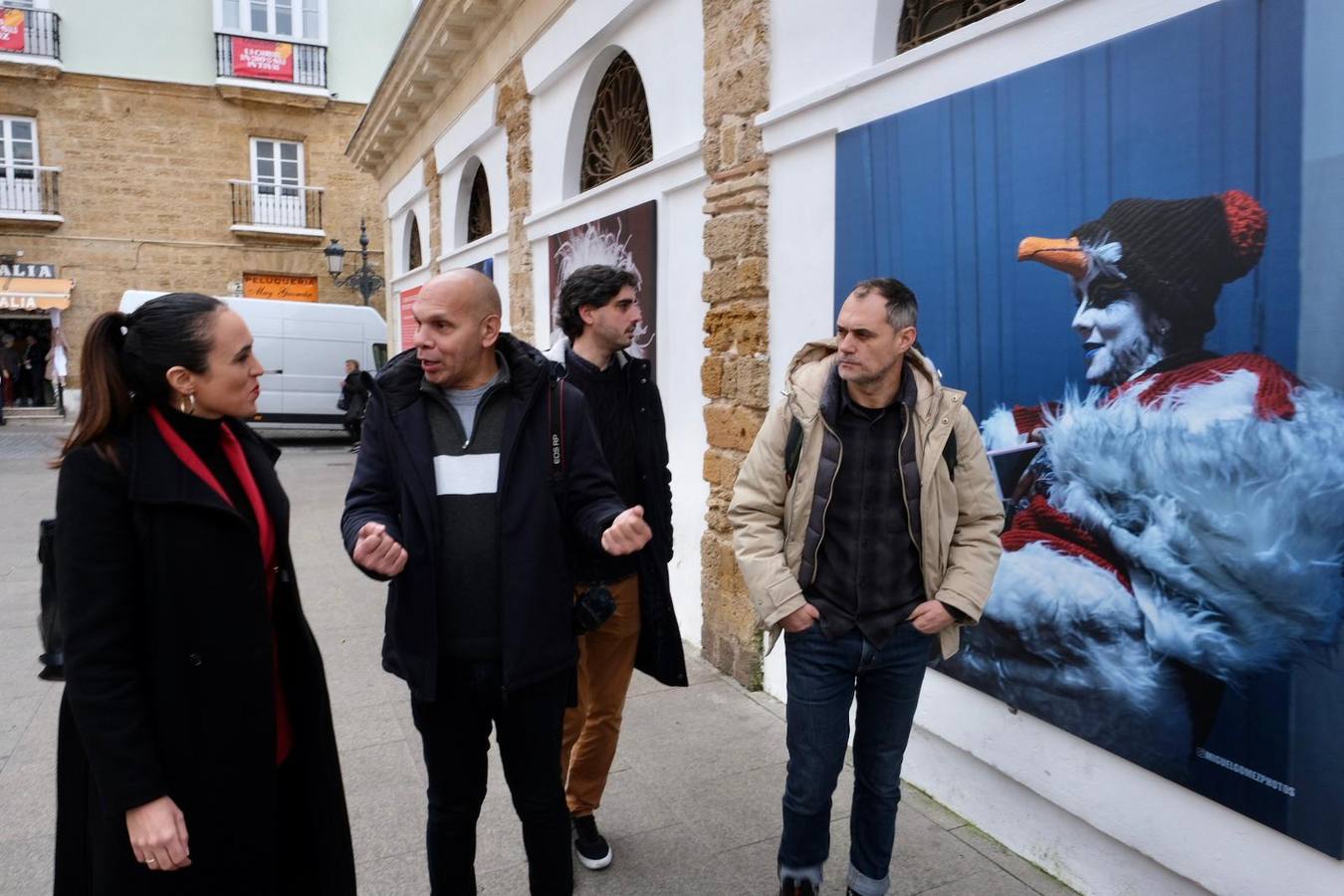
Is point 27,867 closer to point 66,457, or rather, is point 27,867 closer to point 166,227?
point 66,457

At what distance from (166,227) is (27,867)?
73.1 ft

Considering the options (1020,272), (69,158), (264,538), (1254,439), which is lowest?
(264,538)

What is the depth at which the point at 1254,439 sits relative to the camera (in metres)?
2.25

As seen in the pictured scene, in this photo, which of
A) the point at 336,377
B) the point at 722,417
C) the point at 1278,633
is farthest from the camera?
the point at 336,377

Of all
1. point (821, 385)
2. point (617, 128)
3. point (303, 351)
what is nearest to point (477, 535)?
point (821, 385)

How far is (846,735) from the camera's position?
2.58 metres

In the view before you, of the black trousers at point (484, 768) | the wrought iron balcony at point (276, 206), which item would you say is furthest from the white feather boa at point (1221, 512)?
the wrought iron balcony at point (276, 206)

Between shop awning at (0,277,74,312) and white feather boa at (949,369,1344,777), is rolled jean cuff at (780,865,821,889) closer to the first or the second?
white feather boa at (949,369,1344,777)

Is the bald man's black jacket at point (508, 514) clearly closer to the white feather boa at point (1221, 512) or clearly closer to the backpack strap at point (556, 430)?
the backpack strap at point (556, 430)

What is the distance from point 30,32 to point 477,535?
83.0ft

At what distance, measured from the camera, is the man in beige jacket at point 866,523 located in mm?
2355

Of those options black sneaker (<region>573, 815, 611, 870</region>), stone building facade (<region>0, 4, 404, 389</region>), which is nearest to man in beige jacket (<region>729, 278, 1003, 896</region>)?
black sneaker (<region>573, 815, 611, 870</region>)

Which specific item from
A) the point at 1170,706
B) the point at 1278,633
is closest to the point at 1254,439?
the point at 1278,633

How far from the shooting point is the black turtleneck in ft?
6.18
